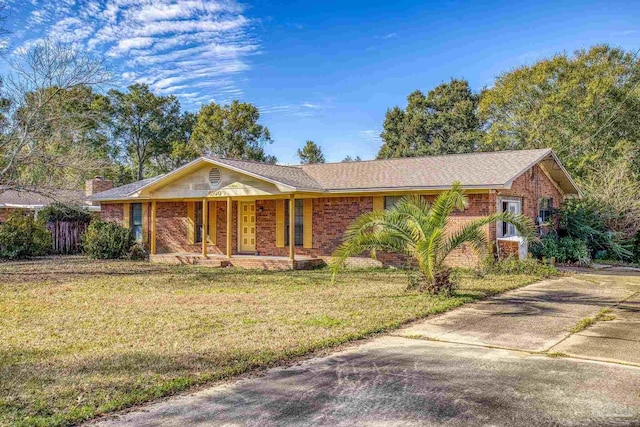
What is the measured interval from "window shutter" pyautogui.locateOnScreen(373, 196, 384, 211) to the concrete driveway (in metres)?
8.42

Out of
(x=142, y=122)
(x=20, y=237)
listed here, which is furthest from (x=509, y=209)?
(x=142, y=122)

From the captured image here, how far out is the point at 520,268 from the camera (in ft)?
45.9

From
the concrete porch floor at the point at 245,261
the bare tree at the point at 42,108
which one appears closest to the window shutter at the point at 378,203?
the concrete porch floor at the point at 245,261

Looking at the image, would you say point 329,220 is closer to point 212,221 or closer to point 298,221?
point 298,221

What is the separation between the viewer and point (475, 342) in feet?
21.9

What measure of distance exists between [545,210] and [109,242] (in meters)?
16.4

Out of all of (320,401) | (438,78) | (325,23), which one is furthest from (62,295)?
(438,78)

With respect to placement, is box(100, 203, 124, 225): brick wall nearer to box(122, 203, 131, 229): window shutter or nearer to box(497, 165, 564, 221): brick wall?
box(122, 203, 131, 229): window shutter

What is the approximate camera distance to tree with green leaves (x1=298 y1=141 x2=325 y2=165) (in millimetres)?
41987

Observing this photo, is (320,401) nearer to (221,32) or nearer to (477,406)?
(477,406)

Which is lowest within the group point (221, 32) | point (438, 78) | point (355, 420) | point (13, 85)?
point (355, 420)

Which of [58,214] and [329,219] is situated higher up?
[58,214]

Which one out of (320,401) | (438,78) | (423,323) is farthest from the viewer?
(438,78)

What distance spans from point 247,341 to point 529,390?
355cm
